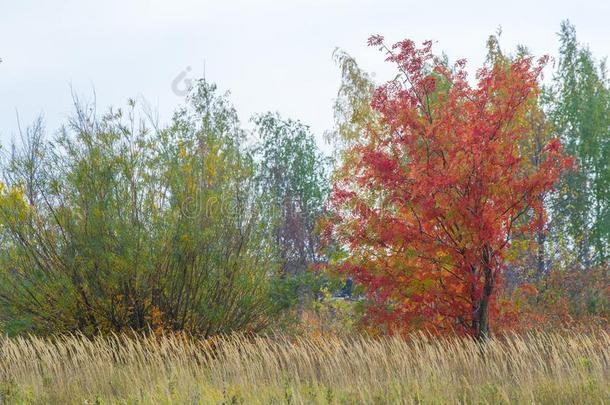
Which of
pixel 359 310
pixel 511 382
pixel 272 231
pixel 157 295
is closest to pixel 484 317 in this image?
pixel 359 310

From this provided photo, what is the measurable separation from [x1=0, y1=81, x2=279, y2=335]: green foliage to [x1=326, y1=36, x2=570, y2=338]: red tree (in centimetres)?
187

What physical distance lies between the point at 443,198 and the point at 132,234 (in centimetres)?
447

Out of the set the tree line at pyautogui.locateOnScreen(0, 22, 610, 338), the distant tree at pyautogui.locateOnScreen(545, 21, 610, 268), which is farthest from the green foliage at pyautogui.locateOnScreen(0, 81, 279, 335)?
the distant tree at pyautogui.locateOnScreen(545, 21, 610, 268)

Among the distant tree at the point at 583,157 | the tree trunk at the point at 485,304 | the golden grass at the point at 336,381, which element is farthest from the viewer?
the distant tree at the point at 583,157

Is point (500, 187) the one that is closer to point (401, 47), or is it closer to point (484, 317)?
point (484, 317)

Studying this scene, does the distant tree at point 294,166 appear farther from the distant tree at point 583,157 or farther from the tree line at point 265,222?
the tree line at point 265,222

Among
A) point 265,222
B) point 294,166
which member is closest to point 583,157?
point 294,166

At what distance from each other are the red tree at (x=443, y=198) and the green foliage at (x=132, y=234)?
187 cm

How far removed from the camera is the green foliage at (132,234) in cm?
1152

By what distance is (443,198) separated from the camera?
10062 millimetres

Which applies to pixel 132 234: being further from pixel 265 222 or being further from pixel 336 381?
pixel 336 381

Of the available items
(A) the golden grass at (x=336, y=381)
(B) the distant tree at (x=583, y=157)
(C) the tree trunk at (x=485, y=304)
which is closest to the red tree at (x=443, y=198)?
(C) the tree trunk at (x=485, y=304)

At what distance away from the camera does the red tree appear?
10156 millimetres

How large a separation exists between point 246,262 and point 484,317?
374cm
